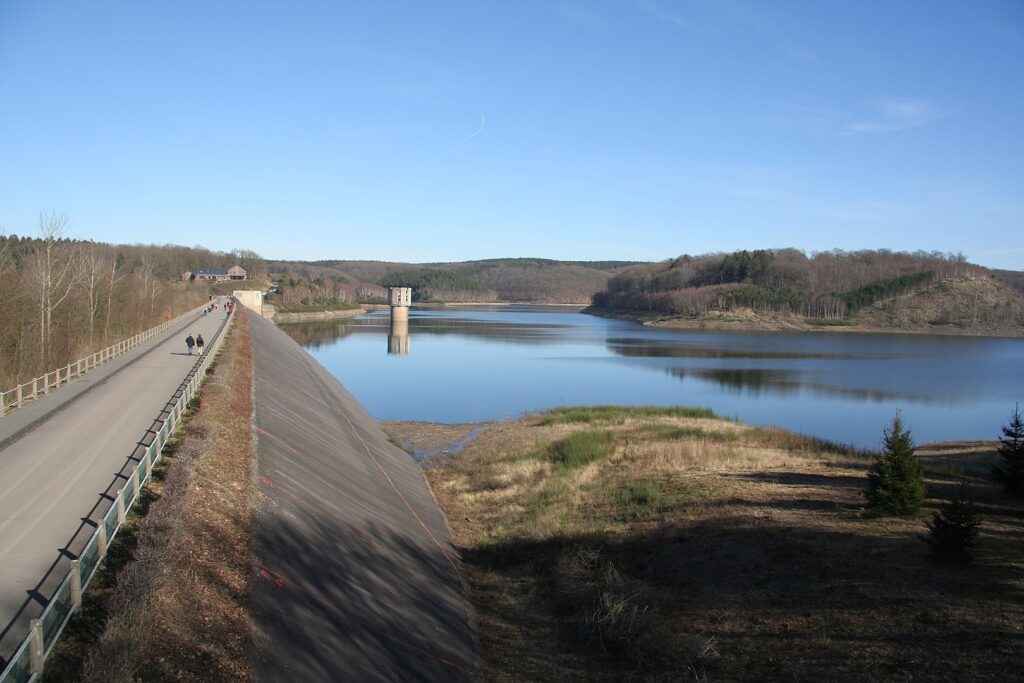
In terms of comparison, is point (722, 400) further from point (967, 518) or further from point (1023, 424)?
point (967, 518)

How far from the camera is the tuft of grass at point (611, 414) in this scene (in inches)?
1217

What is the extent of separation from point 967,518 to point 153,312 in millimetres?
62543

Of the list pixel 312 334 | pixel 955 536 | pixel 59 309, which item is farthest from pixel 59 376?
pixel 312 334

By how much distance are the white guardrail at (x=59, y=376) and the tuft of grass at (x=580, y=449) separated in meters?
14.9

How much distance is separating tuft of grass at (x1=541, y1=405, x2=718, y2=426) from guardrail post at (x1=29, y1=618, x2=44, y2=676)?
2495 cm

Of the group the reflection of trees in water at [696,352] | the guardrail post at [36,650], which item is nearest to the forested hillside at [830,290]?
the reflection of trees in water at [696,352]

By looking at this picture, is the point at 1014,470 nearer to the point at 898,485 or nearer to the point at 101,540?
the point at 898,485

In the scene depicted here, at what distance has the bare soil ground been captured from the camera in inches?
361

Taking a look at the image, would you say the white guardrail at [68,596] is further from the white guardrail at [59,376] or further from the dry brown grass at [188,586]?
the white guardrail at [59,376]

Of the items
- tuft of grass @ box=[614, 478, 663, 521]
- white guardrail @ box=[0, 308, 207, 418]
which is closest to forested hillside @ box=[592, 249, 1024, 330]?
white guardrail @ box=[0, 308, 207, 418]

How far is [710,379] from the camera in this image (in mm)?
52156

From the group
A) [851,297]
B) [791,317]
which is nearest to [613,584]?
[791,317]

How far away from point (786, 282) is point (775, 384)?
120686 millimetres

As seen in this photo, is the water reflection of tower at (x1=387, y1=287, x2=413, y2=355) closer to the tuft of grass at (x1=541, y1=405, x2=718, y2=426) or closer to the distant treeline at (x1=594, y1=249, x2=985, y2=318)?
the tuft of grass at (x1=541, y1=405, x2=718, y2=426)
